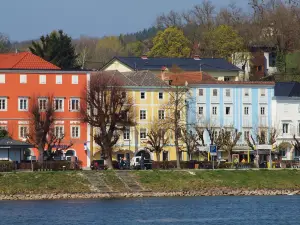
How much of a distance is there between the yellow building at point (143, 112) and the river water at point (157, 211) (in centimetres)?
3400

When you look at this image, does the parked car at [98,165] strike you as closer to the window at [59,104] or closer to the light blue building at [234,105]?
the window at [59,104]

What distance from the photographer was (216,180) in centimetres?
10050

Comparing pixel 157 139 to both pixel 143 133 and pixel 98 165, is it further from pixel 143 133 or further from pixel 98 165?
pixel 98 165

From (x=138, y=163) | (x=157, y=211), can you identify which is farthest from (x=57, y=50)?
(x=157, y=211)

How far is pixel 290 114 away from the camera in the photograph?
443ft

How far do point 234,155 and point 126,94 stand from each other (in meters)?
12.9

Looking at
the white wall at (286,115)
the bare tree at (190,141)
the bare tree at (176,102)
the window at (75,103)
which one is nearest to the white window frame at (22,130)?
the window at (75,103)


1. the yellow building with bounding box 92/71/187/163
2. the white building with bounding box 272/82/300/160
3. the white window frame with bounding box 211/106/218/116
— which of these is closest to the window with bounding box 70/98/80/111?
the yellow building with bounding box 92/71/187/163

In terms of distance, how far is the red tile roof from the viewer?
123 m

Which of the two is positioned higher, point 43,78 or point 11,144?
point 43,78

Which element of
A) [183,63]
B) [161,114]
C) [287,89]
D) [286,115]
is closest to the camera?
[161,114]

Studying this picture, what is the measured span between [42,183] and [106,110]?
17.1 metres

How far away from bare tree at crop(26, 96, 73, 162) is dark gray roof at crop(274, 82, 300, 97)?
26219 millimetres

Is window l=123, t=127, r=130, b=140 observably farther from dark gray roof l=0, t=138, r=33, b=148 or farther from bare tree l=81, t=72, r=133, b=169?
dark gray roof l=0, t=138, r=33, b=148
